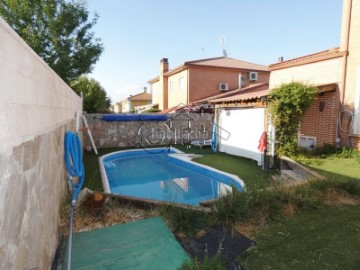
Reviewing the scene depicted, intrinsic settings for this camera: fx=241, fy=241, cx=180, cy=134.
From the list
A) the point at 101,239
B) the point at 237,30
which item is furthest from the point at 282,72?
the point at 101,239

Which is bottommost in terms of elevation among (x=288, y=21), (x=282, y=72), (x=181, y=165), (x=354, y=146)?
(x=181, y=165)

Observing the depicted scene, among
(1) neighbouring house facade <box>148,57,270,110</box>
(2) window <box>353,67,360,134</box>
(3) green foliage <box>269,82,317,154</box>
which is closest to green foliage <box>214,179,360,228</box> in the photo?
(3) green foliage <box>269,82,317,154</box>

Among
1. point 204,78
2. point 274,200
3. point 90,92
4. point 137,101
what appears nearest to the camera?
point 274,200

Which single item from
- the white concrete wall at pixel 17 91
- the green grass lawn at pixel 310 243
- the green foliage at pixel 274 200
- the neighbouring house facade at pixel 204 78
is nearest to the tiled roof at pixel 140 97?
the neighbouring house facade at pixel 204 78

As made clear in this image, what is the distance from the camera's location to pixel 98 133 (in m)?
15.1

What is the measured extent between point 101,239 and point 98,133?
39.1 feet

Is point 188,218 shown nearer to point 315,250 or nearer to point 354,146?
point 315,250

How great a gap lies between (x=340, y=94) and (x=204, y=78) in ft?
47.0

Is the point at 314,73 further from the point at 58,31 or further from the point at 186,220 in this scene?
the point at 58,31

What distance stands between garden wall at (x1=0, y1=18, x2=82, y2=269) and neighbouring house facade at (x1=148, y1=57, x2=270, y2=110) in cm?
2046

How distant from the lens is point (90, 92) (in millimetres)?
26422

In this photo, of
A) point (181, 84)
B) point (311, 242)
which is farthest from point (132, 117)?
point (311, 242)

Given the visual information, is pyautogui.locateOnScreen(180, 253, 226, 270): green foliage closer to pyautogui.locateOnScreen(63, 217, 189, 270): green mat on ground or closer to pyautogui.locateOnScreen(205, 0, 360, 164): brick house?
pyautogui.locateOnScreen(63, 217, 189, 270): green mat on ground

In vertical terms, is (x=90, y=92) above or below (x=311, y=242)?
above
